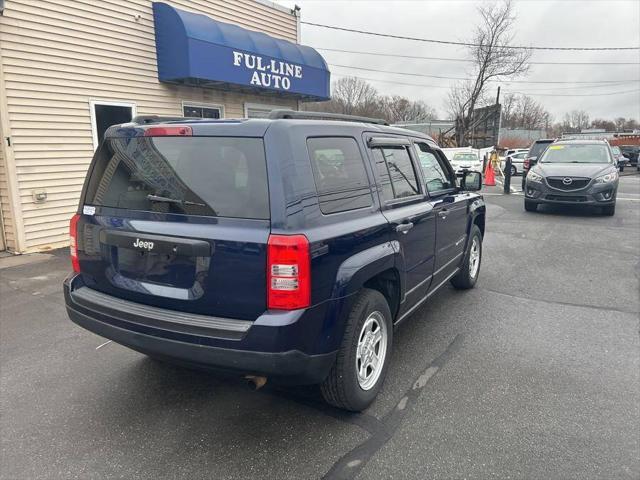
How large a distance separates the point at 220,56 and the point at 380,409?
Answer: 27.1 ft

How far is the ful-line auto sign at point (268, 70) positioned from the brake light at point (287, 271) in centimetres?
831

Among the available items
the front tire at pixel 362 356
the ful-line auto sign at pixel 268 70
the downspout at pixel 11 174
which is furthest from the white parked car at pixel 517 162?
the front tire at pixel 362 356

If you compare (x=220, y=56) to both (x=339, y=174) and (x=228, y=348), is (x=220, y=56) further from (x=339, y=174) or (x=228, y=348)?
(x=228, y=348)

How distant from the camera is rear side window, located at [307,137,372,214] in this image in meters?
2.62

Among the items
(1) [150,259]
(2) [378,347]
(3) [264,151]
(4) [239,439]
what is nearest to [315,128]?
(3) [264,151]

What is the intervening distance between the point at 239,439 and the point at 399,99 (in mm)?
78279

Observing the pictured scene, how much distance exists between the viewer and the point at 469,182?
16.0ft

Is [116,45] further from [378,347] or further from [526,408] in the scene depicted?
[526,408]

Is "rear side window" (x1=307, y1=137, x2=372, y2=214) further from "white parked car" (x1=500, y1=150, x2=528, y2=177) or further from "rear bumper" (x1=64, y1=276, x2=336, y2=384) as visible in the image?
"white parked car" (x1=500, y1=150, x2=528, y2=177)

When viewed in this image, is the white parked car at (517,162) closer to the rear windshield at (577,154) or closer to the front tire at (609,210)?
the rear windshield at (577,154)

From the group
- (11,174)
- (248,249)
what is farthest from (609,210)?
(11,174)

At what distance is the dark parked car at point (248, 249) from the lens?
235cm

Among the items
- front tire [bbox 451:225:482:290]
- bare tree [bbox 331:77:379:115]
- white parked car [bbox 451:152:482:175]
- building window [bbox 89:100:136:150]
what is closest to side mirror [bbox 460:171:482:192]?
front tire [bbox 451:225:482:290]

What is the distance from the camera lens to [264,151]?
2.42m
